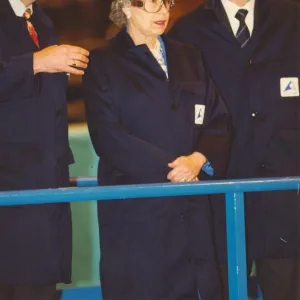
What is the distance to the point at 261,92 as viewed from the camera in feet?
5.37

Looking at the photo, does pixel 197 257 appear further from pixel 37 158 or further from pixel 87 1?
pixel 87 1

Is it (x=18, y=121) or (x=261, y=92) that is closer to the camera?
(x=18, y=121)

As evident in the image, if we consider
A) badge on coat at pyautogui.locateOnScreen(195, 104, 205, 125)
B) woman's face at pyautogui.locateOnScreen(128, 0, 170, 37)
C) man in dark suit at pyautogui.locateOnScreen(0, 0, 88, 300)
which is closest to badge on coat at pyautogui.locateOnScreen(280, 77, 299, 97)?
badge on coat at pyautogui.locateOnScreen(195, 104, 205, 125)

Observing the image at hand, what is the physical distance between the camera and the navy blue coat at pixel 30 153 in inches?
57.2

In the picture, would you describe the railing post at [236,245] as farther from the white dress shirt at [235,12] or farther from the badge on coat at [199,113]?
the white dress shirt at [235,12]

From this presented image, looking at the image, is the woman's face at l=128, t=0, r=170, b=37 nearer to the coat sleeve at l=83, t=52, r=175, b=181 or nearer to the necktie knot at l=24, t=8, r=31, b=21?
the coat sleeve at l=83, t=52, r=175, b=181

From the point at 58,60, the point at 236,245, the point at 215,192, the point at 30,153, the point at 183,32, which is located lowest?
the point at 236,245

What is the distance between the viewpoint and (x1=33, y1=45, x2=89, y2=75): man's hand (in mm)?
1420

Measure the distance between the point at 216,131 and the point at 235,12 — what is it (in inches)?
15.0

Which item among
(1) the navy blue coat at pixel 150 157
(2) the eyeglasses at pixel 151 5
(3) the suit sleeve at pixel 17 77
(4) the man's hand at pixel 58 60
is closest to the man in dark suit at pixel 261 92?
(1) the navy blue coat at pixel 150 157

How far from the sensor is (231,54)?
1.65 meters

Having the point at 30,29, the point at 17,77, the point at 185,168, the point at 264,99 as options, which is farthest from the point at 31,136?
the point at 264,99

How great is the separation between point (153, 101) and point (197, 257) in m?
0.45

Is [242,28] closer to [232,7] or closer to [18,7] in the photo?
[232,7]
